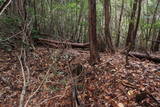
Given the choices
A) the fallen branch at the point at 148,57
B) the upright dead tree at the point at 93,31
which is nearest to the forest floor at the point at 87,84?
the upright dead tree at the point at 93,31

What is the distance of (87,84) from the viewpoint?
Answer: 14.6 ft

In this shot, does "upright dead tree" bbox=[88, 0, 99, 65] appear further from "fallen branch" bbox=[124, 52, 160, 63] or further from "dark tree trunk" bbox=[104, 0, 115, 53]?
"fallen branch" bbox=[124, 52, 160, 63]

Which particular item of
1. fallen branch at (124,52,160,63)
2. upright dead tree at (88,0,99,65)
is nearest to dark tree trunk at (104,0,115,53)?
fallen branch at (124,52,160,63)

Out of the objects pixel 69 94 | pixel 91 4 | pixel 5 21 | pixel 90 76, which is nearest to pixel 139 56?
pixel 90 76

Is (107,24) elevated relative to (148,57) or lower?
elevated

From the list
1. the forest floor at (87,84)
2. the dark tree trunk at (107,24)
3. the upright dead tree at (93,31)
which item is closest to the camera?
the forest floor at (87,84)

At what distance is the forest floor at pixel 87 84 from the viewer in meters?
3.66

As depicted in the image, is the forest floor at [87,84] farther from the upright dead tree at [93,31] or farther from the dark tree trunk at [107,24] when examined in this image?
the dark tree trunk at [107,24]

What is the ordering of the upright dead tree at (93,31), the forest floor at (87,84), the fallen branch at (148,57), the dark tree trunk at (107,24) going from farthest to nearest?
1. the dark tree trunk at (107,24)
2. the fallen branch at (148,57)
3. the upright dead tree at (93,31)
4. the forest floor at (87,84)

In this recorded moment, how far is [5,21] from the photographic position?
649 centimetres

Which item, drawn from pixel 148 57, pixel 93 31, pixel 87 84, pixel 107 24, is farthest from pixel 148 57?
pixel 87 84

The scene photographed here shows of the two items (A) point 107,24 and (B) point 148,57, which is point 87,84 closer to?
(B) point 148,57

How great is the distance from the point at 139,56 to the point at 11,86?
4.47 meters

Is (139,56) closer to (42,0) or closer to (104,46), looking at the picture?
(104,46)
